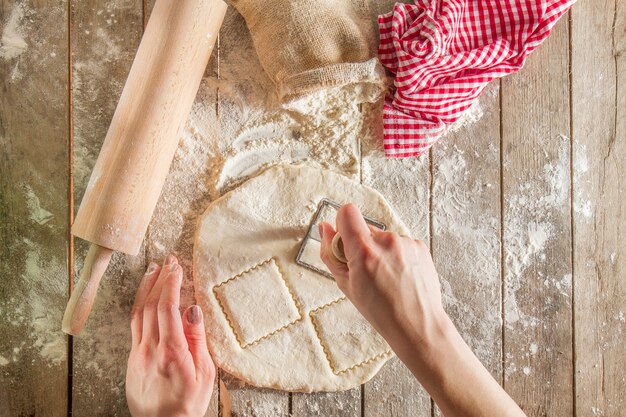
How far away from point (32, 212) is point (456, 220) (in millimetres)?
1217

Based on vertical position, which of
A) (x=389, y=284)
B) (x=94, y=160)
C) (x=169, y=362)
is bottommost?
(x=169, y=362)

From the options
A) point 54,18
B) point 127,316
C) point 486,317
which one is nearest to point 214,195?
point 127,316

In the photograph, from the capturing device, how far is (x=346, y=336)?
1.48 m

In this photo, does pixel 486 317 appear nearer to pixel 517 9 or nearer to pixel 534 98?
pixel 534 98

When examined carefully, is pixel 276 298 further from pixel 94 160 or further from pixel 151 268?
pixel 94 160

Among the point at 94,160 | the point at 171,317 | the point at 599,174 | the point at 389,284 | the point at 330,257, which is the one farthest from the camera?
the point at 599,174

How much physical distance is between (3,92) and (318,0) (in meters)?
0.92

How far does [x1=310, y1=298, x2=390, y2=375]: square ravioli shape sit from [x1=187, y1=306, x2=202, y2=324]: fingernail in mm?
305

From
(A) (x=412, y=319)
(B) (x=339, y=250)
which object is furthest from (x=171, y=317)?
(A) (x=412, y=319)

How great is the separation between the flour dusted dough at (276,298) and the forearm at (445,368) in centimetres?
35

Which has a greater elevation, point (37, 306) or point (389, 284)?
point (389, 284)

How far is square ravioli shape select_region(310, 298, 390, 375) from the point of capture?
1.48 metres

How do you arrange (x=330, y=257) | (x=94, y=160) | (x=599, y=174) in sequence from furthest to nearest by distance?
(x=599, y=174) → (x=94, y=160) → (x=330, y=257)

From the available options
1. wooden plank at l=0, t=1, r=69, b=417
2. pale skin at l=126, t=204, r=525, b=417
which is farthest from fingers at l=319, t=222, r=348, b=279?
wooden plank at l=0, t=1, r=69, b=417
